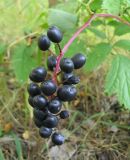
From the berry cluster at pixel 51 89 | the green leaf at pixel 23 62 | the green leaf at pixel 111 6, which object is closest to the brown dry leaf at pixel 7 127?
the green leaf at pixel 23 62

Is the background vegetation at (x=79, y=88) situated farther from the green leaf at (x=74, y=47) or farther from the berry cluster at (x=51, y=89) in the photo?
the berry cluster at (x=51, y=89)

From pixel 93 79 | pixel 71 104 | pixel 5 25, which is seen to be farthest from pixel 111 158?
pixel 5 25

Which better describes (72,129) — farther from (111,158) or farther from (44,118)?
(44,118)

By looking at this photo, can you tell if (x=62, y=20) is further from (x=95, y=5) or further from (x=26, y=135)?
(x=26, y=135)

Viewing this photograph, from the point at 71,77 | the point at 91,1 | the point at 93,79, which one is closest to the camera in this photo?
the point at 71,77

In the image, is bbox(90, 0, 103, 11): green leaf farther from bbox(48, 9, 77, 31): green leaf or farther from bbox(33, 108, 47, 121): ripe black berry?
bbox(33, 108, 47, 121): ripe black berry
